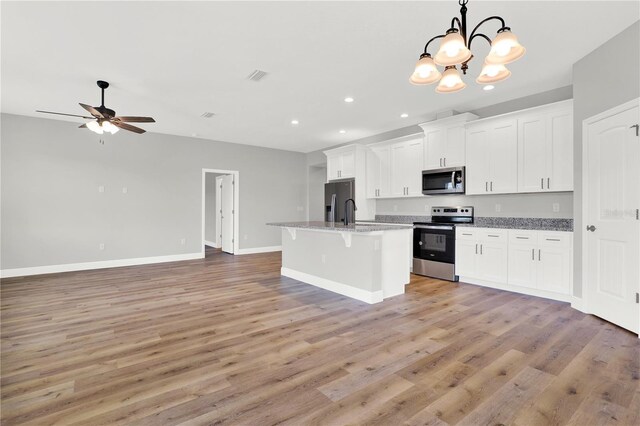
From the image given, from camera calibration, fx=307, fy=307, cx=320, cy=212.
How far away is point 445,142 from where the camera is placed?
513 centimetres

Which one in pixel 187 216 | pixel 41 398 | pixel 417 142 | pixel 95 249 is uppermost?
pixel 417 142

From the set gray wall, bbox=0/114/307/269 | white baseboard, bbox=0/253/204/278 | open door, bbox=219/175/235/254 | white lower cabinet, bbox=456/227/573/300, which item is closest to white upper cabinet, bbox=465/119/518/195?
white lower cabinet, bbox=456/227/573/300

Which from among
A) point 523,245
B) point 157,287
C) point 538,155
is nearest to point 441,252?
point 523,245

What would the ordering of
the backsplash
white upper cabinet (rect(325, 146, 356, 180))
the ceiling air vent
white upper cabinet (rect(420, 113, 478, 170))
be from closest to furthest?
the ceiling air vent < the backsplash < white upper cabinet (rect(420, 113, 478, 170)) < white upper cabinet (rect(325, 146, 356, 180))

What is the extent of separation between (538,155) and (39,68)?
6216mm

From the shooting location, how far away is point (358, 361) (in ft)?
7.48

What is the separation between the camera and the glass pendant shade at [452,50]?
1.87 metres

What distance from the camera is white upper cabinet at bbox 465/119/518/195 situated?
4363 mm

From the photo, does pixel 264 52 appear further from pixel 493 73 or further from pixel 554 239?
pixel 554 239

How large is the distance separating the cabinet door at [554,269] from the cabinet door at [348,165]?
12.1 feet

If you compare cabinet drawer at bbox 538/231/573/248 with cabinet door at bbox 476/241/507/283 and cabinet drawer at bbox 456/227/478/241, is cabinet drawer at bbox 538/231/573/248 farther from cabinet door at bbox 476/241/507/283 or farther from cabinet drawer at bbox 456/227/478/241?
cabinet drawer at bbox 456/227/478/241

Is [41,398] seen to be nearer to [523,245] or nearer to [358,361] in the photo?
[358,361]

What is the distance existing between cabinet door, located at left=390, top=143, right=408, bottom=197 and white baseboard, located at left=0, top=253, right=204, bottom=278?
15.3 ft

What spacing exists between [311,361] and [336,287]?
1.90 metres
